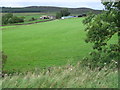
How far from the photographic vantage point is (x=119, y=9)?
8.20 meters

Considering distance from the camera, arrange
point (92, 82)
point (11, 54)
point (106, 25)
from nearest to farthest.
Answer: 1. point (92, 82)
2. point (106, 25)
3. point (11, 54)

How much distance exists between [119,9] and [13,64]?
8435 millimetres

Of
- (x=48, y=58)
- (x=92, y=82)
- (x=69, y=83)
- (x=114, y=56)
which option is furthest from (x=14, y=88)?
(x=48, y=58)

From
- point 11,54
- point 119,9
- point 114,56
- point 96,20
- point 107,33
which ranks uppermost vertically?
point 119,9

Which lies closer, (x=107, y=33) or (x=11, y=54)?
(x=107, y=33)

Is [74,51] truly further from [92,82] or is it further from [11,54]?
[92,82]

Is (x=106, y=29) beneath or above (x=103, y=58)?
above

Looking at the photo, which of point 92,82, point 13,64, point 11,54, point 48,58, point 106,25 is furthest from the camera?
point 11,54

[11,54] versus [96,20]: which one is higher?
[96,20]

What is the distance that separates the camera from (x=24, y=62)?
13086 mm

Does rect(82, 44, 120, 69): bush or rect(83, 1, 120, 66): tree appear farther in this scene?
rect(83, 1, 120, 66): tree

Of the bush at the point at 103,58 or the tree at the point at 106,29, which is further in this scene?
the tree at the point at 106,29

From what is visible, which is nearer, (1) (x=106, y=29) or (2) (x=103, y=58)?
(2) (x=103, y=58)

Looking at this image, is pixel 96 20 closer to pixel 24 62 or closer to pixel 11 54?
pixel 24 62
